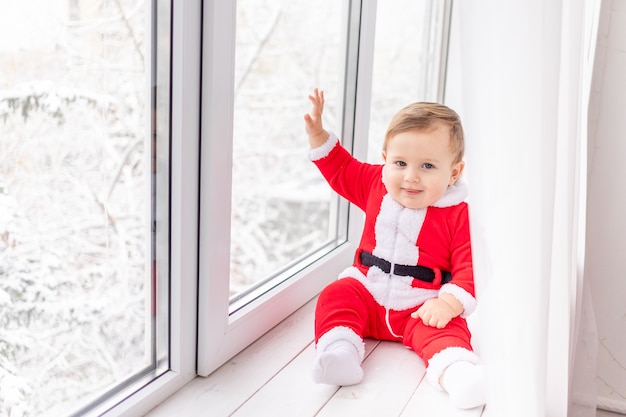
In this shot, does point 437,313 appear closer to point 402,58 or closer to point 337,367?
point 337,367

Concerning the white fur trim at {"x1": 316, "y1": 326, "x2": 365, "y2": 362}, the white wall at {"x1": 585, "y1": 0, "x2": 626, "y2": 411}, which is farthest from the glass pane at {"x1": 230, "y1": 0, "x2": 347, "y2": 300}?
the white wall at {"x1": 585, "y1": 0, "x2": 626, "y2": 411}

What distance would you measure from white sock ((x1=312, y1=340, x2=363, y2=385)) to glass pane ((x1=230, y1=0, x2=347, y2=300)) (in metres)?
0.29

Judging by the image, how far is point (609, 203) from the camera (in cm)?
116

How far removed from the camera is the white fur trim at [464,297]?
131 cm

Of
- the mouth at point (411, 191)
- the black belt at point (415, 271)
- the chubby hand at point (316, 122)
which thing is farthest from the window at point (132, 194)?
the mouth at point (411, 191)

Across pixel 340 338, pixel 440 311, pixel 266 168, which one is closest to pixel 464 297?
pixel 440 311

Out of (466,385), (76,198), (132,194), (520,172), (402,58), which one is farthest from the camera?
(402,58)

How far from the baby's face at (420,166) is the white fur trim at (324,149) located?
0.13 m

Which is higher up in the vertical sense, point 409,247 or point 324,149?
point 324,149

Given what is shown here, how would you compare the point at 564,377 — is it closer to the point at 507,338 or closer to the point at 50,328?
the point at 507,338

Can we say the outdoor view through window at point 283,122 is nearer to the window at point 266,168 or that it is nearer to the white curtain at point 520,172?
the window at point 266,168

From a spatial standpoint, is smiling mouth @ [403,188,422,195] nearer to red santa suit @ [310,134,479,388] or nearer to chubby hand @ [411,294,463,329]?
red santa suit @ [310,134,479,388]

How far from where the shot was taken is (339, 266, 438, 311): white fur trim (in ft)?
4.54

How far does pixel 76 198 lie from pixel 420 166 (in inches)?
28.0
